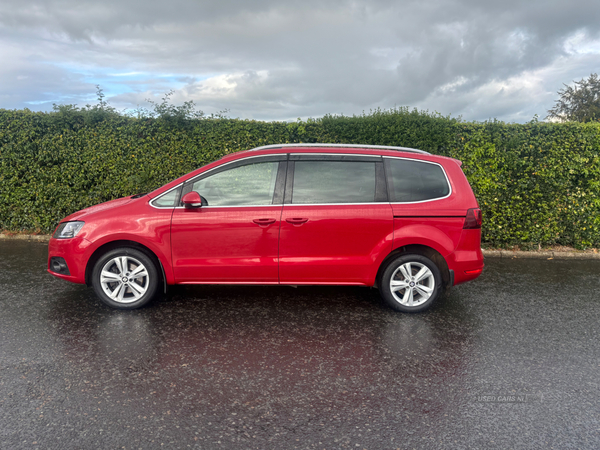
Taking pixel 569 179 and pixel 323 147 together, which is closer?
pixel 323 147

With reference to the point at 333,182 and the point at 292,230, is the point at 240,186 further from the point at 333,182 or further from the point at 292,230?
the point at 333,182

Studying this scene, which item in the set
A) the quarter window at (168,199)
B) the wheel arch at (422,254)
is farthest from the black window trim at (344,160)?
the quarter window at (168,199)

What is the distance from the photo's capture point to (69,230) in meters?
5.12

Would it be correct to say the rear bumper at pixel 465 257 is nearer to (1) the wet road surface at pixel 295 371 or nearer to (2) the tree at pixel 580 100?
(1) the wet road surface at pixel 295 371

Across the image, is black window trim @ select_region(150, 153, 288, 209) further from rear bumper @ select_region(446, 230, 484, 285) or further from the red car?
rear bumper @ select_region(446, 230, 484, 285)

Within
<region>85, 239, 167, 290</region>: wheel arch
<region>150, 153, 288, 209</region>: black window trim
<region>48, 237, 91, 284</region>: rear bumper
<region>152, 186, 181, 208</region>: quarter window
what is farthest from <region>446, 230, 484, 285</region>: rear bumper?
<region>48, 237, 91, 284</region>: rear bumper

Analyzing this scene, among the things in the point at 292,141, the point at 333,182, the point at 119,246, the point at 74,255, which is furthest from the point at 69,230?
the point at 292,141

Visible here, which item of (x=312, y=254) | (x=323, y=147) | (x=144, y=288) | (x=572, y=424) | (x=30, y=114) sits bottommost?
(x=572, y=424)

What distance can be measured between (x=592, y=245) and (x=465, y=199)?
566 cm

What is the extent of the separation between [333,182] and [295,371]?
7.25ft

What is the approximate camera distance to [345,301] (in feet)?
17.9

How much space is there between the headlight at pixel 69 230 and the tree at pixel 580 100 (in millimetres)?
52877

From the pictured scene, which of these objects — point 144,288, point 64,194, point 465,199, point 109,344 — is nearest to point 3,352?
point 109,344

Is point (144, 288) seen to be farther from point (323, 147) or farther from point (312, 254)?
point (323, 147)
